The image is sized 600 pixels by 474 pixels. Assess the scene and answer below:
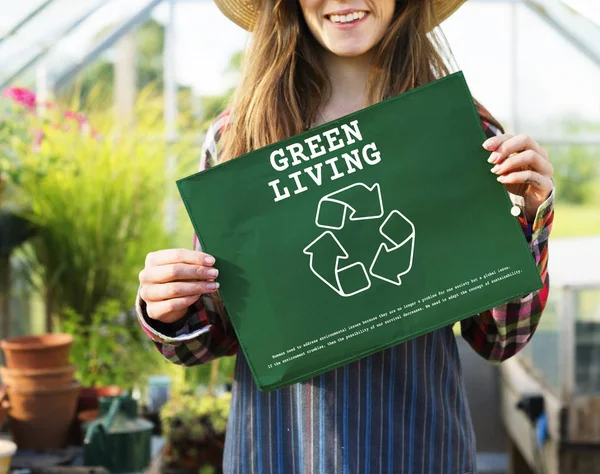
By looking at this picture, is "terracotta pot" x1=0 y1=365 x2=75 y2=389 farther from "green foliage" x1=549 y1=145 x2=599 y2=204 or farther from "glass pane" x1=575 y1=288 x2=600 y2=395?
"green foliage" x1=549 y1=145 x2=599 y2=204

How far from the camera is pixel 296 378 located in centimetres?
116

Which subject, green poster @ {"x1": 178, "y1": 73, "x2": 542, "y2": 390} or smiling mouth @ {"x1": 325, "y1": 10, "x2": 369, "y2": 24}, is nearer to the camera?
green poster @ {"x1": 178, "y1": 73, "x2": 542, "y2": 390}

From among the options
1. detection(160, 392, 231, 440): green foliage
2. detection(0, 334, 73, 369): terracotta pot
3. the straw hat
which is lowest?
detection(160, 392, 231, 440): green foliage

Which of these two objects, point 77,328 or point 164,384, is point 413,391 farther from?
point 77,328

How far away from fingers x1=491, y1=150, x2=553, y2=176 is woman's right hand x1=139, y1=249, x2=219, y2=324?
1.33ft

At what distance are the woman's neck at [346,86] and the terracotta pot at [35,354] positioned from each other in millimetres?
1523

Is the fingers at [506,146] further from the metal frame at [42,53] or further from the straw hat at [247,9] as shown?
the metal frame at [42,53]

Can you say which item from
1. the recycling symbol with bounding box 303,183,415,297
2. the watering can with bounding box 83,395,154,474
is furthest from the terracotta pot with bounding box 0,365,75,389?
the recycling symbol with bounding box 303,183,415,297

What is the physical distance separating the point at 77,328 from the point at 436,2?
245cm

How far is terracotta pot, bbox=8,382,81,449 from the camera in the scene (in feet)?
8.42

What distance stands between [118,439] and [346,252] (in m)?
1.60

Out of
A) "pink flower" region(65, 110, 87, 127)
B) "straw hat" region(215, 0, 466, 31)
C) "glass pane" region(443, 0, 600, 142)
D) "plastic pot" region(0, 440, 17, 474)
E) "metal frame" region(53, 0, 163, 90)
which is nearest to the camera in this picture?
"straw hat" region(215, 0, 466, 31)

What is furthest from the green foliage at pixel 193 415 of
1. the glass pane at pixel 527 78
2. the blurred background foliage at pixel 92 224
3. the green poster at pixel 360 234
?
the glass pane at pixel 527 78

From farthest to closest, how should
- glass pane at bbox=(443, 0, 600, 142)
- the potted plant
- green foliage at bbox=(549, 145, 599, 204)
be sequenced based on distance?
1. green foliage at bbox=(549, 145, 599, 204)
2. glass pane at bbox=(443, 0, 600, 142)
3. the potted plant
